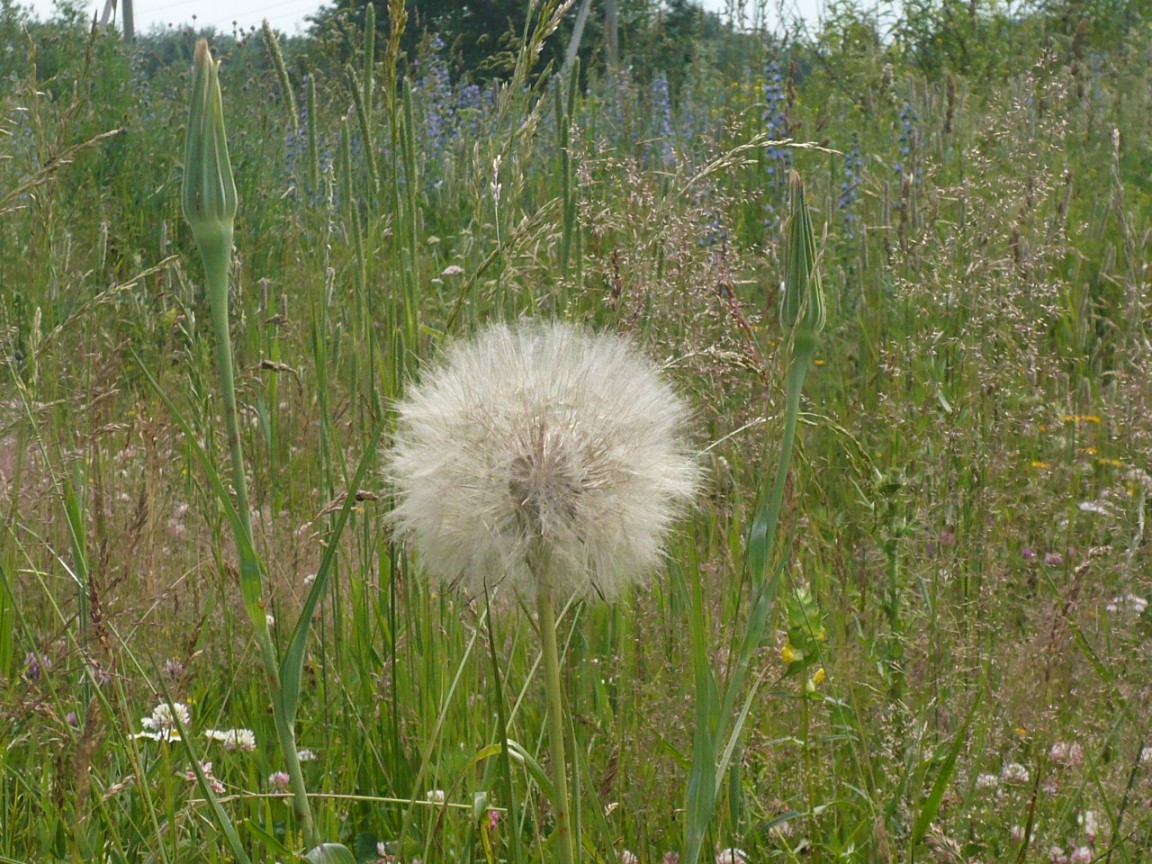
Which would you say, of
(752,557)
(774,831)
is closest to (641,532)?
(752,557)

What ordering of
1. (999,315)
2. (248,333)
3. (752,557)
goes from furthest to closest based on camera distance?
(248,333) < (999,315) < (752,557)

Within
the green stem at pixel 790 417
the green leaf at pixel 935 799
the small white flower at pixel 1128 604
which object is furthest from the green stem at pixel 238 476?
the small white flower at pixel 1128 604

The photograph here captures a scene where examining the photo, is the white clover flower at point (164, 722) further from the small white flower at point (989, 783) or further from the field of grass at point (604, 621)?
the small white flower at point (989, 783)

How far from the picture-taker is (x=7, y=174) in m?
4.04

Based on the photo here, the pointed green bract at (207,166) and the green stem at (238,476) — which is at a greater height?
the pointed green bract at (207,166)

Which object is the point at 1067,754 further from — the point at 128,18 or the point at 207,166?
the point at 128,18

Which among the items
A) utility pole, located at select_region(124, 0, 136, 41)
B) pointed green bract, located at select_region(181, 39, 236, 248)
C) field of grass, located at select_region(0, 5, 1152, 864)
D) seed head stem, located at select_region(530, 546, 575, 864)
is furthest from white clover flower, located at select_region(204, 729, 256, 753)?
utility pole, located at select_region(124, 0, 136, 41)

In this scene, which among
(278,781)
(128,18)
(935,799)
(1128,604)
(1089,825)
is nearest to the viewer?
(935,799)

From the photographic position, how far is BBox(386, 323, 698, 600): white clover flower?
42.4 inches

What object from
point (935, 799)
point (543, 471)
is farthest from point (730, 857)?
point (543, 471)

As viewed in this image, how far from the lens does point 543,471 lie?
110 cm

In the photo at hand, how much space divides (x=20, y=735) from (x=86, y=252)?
9.18 ft

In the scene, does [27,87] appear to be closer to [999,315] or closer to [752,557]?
[752,557]

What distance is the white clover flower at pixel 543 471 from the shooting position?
3.53 ft
